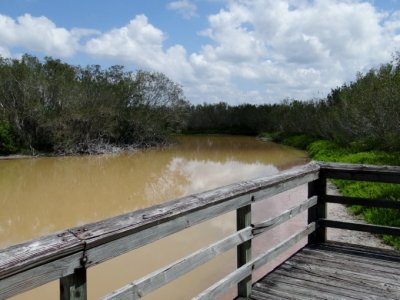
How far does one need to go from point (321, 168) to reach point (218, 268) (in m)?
3.31

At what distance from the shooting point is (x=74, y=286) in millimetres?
2229

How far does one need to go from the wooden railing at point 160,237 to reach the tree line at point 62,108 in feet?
100

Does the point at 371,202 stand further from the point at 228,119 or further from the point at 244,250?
the point at 228,119

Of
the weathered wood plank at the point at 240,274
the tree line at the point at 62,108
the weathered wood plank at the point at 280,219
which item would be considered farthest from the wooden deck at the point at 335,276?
the tree line at the point at 62,108

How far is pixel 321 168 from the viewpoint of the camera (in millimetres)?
5441

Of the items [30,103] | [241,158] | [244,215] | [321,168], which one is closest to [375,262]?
[321,168]

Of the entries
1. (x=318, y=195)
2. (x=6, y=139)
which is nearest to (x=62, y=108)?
(x=6, y=139)

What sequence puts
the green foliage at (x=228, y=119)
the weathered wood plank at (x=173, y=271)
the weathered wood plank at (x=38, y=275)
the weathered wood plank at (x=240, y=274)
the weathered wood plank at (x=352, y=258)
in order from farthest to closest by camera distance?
1. the green foliage at (x=228, y=119)
2. the weathered wood plank at (x=352, y=258)
3. the weathered wood plank at (x=240, y=274)
4. the weathered wood plank at (x=173, y=271)
5. the weathered wood plank at (x=38, y=275)

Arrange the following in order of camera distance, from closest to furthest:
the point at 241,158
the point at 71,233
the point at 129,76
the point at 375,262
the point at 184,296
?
the point at 71,233, the point at 375,262, the point at 184,296, the point at 241,158, the point at 129,76

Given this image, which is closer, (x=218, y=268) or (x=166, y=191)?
(x=218, y=268)

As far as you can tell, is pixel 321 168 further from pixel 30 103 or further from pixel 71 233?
pixel 30 103

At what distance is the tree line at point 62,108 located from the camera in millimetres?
32844

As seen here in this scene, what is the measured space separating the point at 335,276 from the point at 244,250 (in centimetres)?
120

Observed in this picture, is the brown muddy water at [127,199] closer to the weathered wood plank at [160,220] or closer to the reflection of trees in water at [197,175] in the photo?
the reflection of trees in water at [197,175]
